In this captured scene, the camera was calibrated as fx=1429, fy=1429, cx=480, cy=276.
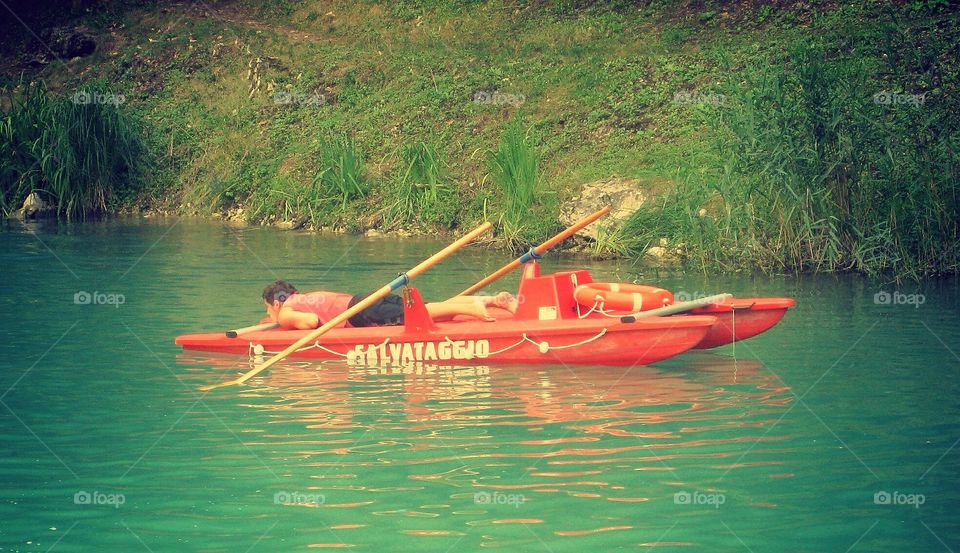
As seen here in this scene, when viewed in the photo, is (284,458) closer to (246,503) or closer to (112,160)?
(246,503)

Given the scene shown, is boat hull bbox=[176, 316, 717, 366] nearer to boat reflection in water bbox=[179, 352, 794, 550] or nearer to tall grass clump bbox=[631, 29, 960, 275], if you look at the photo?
boat reflection in water bbox=[179, 352, 794, 550]

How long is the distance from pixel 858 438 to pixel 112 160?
1768 cm

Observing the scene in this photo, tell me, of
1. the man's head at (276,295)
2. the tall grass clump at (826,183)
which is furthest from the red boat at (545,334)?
the tall grass clump at (826,183)

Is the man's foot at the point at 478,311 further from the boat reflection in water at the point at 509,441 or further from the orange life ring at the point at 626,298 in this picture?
the orange life ring at the point at 626,298

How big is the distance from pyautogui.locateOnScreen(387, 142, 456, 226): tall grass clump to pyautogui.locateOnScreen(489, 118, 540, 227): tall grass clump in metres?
2.04

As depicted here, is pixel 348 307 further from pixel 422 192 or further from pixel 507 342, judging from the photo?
pixel 422 192

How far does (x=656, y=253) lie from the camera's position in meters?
17.8

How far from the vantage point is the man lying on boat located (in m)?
11.9

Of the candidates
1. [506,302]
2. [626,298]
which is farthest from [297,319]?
[626,298]

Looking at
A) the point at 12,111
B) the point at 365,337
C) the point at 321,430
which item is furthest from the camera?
the point at 12,111

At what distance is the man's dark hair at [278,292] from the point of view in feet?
39.5

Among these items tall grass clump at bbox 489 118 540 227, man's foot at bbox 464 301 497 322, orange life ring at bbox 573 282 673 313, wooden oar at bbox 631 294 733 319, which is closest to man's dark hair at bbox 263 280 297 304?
man's foot at bbox 464 301 497 322

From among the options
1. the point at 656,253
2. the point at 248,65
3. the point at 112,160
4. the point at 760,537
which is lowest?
the point at 760,537

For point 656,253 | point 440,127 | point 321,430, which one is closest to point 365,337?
point 321,430
